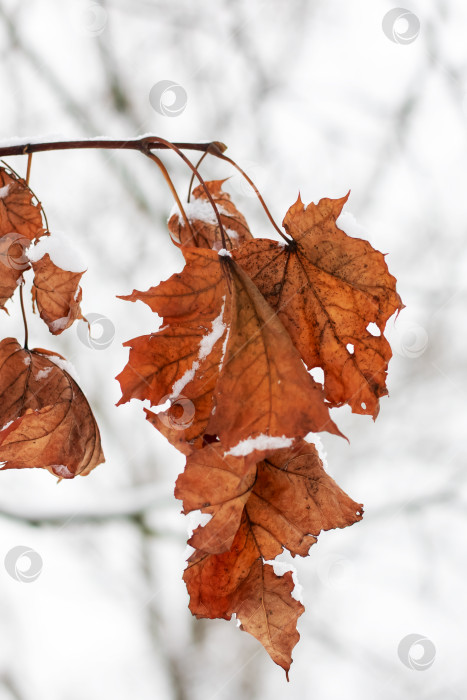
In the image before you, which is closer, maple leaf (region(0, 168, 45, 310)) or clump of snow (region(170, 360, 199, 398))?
clump of snow (region(170, 360, 199, 398))

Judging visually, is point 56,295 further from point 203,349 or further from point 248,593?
point 248,593

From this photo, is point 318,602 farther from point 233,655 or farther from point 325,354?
point 325,354

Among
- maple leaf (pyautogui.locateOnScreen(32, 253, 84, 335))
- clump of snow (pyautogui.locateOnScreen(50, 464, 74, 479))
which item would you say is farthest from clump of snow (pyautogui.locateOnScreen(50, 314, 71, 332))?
clump of snow (pyautogui.locateOnScreen(50, 464, 74, 479))

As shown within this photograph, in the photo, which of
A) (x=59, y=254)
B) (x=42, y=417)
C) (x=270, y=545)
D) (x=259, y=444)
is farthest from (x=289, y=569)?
(x=59, y=254)

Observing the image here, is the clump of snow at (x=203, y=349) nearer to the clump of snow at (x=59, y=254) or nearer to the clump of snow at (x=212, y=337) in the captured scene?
the clump of snow at (x=212, y=337)

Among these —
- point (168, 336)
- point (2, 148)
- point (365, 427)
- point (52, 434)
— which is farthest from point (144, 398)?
point (365, 427)

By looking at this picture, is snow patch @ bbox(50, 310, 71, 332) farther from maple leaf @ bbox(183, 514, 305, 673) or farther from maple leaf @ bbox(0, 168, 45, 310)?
maple leaf @ bbox(183, 514, 305, 673)
